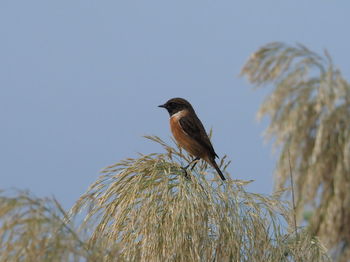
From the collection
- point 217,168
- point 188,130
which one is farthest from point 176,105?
point 217,168

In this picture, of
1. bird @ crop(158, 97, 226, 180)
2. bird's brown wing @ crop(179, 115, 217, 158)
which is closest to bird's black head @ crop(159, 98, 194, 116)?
bird @ crop(158, 97, 226, 180)

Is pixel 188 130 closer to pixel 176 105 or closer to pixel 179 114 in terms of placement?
pixel 179 114

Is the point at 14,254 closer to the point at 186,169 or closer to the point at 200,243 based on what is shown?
the point at 200,243

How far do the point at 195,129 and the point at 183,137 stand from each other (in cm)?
14

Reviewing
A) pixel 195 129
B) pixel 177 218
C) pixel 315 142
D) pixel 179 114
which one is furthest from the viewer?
pixel 315 142

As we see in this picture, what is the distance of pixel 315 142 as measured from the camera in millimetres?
8578

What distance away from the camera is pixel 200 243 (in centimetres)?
379

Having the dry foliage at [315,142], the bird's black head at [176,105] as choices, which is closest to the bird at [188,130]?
the bird's black head at [176,105]

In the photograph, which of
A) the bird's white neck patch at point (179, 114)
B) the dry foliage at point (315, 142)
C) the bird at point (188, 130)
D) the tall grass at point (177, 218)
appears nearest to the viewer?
the tall grass at point (177, 218)

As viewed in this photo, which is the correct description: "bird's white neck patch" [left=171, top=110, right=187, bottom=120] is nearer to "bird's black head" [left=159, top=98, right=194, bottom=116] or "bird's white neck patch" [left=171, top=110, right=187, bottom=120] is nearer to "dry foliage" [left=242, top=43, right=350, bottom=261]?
"bird's black head" [left=159, top=98, right=194, bottom=116]

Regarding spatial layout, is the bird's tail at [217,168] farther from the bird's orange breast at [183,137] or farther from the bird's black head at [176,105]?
the bird's black head at [176,105]

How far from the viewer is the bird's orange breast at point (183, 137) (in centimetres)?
545

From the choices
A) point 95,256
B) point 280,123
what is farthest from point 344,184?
point 95,256

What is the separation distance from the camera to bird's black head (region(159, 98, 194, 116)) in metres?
5.89
